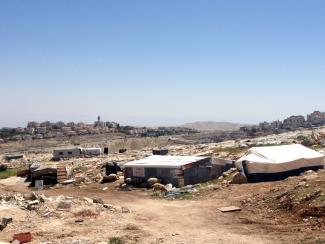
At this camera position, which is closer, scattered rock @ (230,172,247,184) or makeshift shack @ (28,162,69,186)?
scattered rock @ (230,172,247,184)

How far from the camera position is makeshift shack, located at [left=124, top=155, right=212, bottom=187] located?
31.3m

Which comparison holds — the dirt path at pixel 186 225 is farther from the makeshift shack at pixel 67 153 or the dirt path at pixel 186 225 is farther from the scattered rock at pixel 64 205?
the makeshift shack at pixel 67 153

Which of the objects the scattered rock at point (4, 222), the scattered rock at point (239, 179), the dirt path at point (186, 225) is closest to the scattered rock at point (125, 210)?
the dirt path at point (186, 225)

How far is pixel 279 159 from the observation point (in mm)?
29484

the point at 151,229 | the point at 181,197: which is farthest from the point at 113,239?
the point at 181,197

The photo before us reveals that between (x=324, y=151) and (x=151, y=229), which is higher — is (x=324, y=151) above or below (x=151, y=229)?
above

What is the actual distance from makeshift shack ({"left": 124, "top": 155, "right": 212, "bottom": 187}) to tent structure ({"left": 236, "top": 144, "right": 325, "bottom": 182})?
120 inches

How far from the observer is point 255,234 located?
680 inches

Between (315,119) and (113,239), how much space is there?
17773 centimetres

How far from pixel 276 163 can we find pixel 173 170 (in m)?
6.81

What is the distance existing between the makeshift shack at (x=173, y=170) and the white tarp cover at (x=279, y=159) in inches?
120

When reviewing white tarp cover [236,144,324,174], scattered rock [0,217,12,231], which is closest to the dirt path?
scattered rock [0,217,12,231]

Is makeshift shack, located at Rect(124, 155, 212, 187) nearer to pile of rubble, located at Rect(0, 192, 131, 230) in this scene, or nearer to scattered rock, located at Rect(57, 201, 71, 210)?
pile of rubble, located at Rect(0, 192, 131, 230)

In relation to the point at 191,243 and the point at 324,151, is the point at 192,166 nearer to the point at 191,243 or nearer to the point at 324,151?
the point at 324,151
